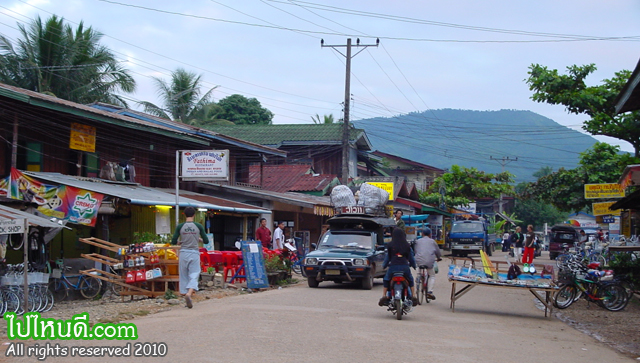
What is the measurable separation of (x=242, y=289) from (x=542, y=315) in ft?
23.6

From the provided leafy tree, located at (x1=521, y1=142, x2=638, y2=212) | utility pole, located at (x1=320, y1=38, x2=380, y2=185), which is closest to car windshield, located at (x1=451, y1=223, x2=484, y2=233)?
leafy tree, located at (x1=521, y1=142, x2=638, y2=212)

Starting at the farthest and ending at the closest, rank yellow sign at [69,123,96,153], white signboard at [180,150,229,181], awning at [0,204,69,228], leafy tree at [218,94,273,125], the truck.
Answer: leafy tree at [218,94,273,125], the truck, white signboard at [180,150,229,181], yellow sign at [69,123,96,153], awning at [0,204,69,228]

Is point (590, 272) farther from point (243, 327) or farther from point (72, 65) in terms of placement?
point (72, 65)

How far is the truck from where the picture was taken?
41844 millimetres

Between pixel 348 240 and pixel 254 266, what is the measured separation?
10.7ft

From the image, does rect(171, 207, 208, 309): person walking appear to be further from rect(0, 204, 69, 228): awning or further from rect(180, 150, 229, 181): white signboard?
rect(180, 150, 229, 181): white signboard

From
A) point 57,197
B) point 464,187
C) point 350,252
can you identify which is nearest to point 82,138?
point 57,197

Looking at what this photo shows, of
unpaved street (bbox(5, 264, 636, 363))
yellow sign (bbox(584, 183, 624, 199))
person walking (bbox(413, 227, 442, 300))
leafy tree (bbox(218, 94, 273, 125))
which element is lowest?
unpaved street (bbox(5, 264, 636, 363))

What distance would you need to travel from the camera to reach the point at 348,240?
18500 mm

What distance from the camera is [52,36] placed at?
99.6ft

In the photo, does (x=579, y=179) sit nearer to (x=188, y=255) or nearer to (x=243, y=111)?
(x=188, y=255)

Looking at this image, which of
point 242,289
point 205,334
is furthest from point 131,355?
point 242,289

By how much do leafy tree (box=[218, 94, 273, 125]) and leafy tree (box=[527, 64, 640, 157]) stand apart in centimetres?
3454

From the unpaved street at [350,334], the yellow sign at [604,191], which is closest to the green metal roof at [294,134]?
the yellow sign at [604,191]
